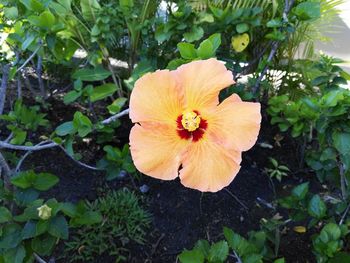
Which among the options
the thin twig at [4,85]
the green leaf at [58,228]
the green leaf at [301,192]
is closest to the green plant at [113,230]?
the green leaf at [58,228]

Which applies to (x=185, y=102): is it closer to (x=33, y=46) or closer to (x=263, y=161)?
(x=33, y=46)

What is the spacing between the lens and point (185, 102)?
3.67 feet

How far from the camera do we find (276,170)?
2.58 meters

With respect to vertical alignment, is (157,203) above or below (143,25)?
below

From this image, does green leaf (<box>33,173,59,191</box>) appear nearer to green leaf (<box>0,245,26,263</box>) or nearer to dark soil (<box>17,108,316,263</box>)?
green leaf (<box>0,245,26,263</box>)

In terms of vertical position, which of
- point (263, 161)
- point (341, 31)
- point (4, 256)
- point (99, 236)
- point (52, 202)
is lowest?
point (341, 31)

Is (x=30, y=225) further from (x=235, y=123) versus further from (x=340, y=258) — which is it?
(x=340, y=258)

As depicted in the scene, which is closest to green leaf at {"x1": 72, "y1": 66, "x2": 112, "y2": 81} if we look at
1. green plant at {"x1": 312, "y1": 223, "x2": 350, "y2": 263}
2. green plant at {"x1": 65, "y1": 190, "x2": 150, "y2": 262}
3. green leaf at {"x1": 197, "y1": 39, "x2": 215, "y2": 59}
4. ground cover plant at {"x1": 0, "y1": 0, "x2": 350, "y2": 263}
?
ground cover plant at {"x1": 0, "y1": 0, "x2": 350, "y2": 263}

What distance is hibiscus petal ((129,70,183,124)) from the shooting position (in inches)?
42.2

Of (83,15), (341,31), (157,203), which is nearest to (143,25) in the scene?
(83,15)

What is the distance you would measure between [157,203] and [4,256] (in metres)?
1.01

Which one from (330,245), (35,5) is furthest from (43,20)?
(330,245)

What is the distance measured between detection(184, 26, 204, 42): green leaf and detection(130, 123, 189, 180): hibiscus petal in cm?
87

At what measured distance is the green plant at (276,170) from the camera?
2547 millimetres
